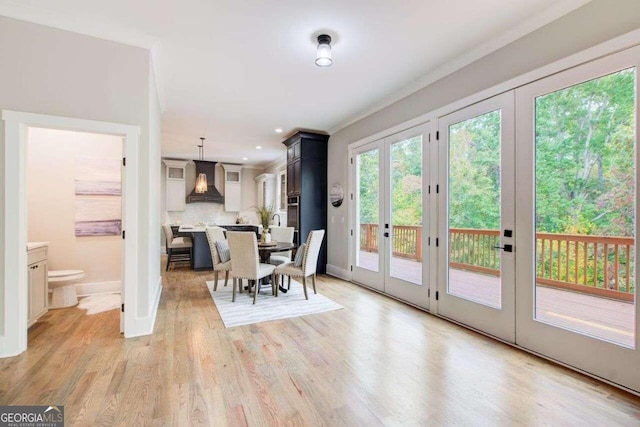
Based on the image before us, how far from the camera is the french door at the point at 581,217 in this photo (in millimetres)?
2084

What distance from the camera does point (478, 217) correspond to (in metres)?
3.09

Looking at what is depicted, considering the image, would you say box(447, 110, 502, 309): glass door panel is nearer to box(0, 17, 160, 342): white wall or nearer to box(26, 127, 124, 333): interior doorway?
box(0, 17, 160, 342): white wall

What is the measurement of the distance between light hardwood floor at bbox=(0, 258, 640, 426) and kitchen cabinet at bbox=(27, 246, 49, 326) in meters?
0.16

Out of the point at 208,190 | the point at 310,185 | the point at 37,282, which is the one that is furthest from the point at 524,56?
the point at 208,190

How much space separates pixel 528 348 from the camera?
8.50 feet

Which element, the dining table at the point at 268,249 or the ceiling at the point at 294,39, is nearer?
the ceiling at the point at 294,39

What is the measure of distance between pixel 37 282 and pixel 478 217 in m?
4.75

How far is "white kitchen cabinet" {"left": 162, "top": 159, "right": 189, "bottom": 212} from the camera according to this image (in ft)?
29.5

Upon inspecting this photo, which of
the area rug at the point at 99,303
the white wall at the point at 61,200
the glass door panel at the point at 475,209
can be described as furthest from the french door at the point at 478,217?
the white wall at the point at 61,200

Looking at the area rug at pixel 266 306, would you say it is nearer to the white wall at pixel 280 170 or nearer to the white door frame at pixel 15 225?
the white door frame at pixel 15 225

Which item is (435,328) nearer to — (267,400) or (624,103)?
(267,400)

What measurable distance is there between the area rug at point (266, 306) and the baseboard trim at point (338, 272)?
92cm

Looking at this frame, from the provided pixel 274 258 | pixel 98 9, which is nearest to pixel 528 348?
pixel 274 258

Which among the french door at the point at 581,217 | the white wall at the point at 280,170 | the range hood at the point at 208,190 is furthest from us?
the range hood at the point at 208,190
